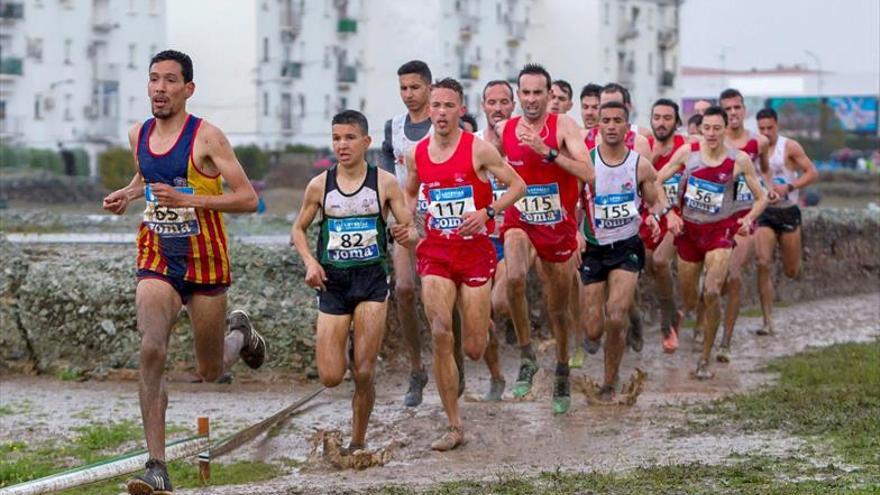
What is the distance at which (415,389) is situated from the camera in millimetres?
13453

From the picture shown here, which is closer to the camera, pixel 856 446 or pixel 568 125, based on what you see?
pixel 856 446

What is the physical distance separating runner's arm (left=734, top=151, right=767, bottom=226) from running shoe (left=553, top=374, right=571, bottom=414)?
309 cm

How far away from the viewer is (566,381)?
524 inches

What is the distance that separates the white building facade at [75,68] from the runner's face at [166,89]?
6877cm

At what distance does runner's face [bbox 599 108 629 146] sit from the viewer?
1375 centimetres

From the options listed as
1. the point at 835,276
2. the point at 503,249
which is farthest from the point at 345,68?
the point at 503,249

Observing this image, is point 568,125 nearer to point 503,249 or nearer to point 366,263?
point 503,249

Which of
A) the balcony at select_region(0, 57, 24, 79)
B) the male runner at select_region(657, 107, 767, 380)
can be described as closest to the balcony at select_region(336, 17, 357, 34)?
the balcony at select_region(0, 57, 24, 79)

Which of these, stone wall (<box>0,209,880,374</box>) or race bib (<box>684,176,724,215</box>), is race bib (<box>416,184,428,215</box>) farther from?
race bib (<box>684,176,724,215</box>)

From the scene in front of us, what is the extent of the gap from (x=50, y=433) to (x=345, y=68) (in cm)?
8000

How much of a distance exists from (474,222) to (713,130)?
15.5 feet

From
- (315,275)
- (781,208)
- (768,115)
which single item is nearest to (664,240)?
(781,208)

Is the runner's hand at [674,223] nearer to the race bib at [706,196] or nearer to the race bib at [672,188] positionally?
the race bib at [706,196]

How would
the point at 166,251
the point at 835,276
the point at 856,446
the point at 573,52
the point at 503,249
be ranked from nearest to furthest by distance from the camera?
1. the point at 166,251
2. the point at 856,446
3. the point at 503,249
4. the point at 835,276
5. the point at 573,52
